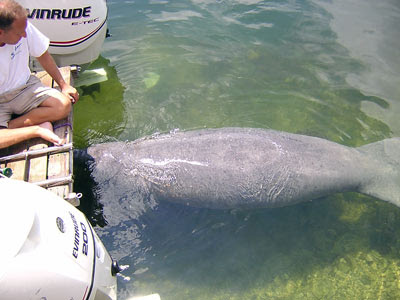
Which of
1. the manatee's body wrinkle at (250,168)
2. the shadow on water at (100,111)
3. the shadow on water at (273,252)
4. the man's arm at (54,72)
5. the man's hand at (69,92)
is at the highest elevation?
the man's arm at (54,72)

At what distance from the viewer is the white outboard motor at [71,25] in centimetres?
531

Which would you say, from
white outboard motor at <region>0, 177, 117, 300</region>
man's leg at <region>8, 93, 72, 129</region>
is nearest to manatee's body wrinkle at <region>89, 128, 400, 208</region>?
man's leg at <region>8, 93, 72, 129</region>

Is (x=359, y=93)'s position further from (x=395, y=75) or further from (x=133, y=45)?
(x=133, y=45)

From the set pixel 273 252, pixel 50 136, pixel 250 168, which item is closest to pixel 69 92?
pixel 50 136

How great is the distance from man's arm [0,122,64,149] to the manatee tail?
3782mm

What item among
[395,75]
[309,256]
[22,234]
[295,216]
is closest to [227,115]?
[295,216]

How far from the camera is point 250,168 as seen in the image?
435 cm

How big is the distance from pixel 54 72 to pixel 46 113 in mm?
631

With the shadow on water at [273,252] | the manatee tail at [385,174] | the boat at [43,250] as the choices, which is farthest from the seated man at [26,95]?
the manatee tail at [385,174]

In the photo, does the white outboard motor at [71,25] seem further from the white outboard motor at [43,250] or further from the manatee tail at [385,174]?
the manatee tail at [385,174]

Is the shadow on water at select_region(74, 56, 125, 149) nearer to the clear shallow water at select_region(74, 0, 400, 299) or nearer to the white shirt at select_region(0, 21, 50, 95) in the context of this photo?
the clear shallow water at select_region(74, 0, 400, 299)

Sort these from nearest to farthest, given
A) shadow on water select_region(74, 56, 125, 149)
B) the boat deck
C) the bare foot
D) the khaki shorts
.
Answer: the boat deck
the bare foot
the khaki shorts
shadow on water select_region(74, 56, 125, 149)

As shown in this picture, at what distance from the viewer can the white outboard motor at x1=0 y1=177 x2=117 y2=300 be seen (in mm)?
2279

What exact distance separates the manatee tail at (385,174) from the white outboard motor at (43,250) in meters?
3.38
